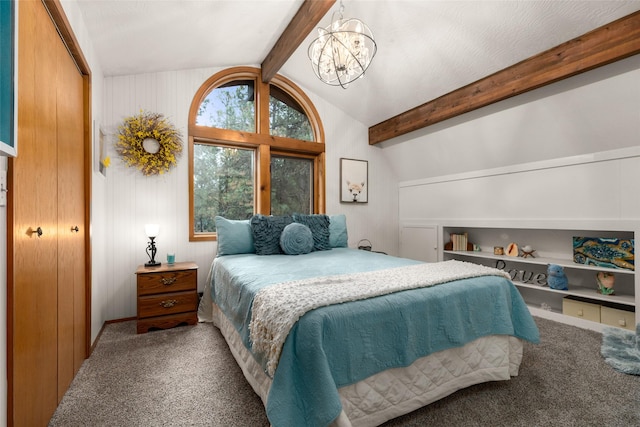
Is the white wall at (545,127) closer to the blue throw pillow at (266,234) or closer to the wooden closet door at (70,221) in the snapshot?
the blue throw pillow at (266,234)

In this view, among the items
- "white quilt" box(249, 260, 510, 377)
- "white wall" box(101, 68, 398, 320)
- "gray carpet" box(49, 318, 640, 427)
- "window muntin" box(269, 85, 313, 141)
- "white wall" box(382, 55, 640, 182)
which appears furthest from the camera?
"window muntin" box(269, 85, 313, 141)

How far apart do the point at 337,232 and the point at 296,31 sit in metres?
2.00

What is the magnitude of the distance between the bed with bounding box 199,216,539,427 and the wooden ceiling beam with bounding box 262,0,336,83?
195 cm

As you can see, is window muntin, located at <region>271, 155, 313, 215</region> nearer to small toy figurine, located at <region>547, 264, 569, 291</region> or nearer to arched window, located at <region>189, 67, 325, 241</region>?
arched window, located at <region>189, 67, 325, 241</region>

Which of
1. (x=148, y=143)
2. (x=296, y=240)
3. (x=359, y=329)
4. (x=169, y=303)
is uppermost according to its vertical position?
(x=148, y=143)

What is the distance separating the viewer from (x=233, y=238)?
2.81 m

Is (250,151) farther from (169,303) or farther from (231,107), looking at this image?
(169,303)

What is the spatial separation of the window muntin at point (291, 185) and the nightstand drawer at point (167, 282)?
1.36m

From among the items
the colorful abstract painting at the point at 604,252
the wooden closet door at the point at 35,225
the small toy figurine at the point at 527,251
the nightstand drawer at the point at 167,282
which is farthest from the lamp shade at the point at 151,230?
the colorful abstract painting at the point at 604,252

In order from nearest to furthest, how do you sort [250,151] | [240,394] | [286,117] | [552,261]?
[240,394], [552,261], [250,151], [286,117]

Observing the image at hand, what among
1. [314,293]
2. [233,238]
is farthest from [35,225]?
[233,238]

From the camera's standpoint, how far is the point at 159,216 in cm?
304

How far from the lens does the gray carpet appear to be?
4.66 feet

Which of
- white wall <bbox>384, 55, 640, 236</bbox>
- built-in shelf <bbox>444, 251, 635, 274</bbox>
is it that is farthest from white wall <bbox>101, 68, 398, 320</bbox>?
built-in shelf <bbox>444, 251, 635, 274</bbox>
